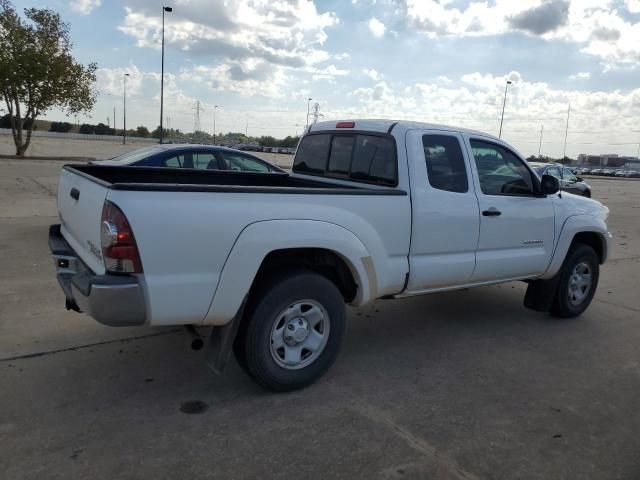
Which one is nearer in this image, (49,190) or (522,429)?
(522,429)

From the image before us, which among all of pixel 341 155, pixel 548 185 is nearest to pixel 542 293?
pixel 548 185

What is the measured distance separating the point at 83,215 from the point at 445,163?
285cm

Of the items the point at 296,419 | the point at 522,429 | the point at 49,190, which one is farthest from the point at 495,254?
the point at 49,190

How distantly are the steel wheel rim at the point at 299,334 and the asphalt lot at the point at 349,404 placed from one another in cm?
26

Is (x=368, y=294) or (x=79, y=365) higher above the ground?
(x=368, y=294)

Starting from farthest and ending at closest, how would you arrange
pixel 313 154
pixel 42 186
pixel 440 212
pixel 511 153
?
pixel 42 186, pixel 313 154, pixel 511 153, pixel 440 212

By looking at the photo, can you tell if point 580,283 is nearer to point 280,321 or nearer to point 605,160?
point 280,321

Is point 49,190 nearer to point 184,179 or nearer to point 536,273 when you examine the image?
point 184,179

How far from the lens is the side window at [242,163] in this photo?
9766mm

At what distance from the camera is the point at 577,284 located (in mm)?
5930

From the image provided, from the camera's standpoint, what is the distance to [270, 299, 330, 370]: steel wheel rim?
3757 mm

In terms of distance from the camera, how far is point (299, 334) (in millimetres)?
3844

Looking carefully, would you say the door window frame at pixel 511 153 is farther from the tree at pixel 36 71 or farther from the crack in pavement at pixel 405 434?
the tree at pixel 36 71

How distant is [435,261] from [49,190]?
514 inches
